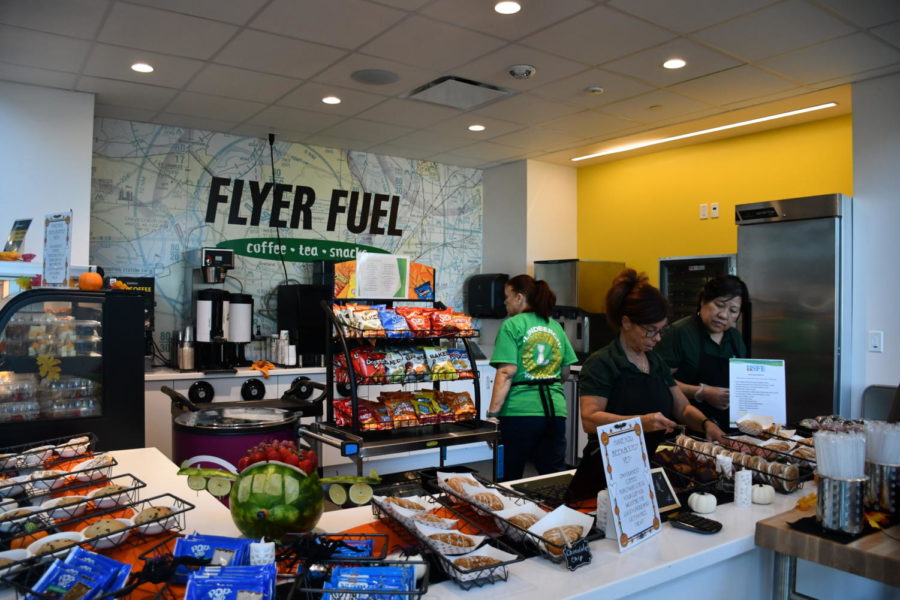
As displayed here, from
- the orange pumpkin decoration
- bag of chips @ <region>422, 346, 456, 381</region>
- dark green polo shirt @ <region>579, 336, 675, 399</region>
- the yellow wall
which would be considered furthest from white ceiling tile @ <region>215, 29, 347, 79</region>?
the yellow wall

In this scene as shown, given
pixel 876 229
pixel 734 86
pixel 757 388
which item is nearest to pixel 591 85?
pixel 734 86

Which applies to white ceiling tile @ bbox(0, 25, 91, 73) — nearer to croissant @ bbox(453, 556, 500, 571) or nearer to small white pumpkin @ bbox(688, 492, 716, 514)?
croissant @ bbox(453, 556, 500, 571)

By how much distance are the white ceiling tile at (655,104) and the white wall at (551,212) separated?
1723 millimetres

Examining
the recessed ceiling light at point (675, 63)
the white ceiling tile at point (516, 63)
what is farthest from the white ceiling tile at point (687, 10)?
the white ceiling tile at point (516, 63)

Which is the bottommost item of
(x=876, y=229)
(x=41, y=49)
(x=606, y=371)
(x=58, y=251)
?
(x=606, y=371)

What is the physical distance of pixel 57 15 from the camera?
11.4 feet

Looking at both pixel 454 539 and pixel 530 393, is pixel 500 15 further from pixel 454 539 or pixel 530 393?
pixel 454 539

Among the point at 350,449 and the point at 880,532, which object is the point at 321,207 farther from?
the point at 880,532

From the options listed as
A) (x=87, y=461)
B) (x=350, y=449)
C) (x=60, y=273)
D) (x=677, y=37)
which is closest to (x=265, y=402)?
(x=350, y=449)

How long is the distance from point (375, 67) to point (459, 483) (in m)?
3.14

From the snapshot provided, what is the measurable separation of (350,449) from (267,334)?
335 cm

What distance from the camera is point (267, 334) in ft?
19.9

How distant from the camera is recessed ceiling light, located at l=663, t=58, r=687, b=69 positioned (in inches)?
161

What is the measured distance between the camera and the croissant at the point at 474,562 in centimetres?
140
